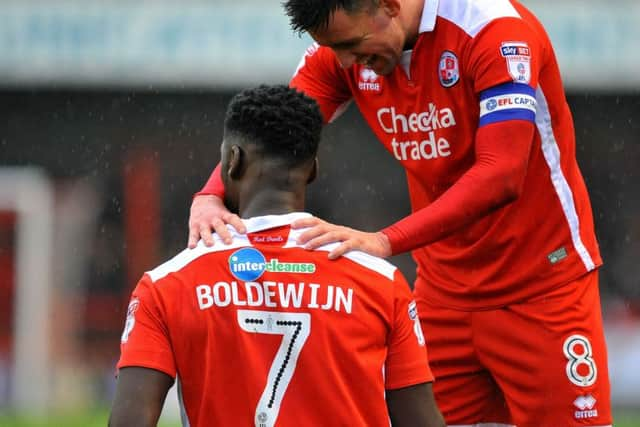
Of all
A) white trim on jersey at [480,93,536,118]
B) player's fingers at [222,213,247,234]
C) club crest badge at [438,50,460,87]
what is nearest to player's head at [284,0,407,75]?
club crest badge at [438,50,460,87]

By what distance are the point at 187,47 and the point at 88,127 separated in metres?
2.57

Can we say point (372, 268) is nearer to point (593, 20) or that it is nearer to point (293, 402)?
point (293, 402)

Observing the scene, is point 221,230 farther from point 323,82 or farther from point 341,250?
point 323,82

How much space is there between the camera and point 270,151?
133 inches

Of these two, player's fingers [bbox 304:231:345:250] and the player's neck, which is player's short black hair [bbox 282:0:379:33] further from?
player's fingers [bbox 304:231:345:250]

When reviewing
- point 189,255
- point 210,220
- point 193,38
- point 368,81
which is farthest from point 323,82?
point 193,38

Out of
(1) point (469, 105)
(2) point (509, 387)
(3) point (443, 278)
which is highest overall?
(1) point (469, 105)

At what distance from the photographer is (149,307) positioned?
126 inches

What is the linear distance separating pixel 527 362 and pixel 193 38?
41.4ft

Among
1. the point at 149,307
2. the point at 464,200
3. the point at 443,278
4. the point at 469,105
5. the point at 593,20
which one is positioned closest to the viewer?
the point at 149,307

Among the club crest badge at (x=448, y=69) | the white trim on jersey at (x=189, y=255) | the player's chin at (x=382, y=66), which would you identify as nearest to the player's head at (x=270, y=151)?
the white trim on jersey at (x=189, y=255)

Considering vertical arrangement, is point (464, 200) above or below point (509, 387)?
above

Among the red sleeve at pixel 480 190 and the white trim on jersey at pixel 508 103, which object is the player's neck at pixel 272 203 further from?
the white trim on jersey at pixel 508 103

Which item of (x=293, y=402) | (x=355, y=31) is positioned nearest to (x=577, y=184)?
(x=355, y=31)
